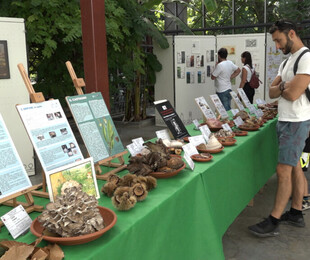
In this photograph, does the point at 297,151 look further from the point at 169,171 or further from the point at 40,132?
the point at 40,132

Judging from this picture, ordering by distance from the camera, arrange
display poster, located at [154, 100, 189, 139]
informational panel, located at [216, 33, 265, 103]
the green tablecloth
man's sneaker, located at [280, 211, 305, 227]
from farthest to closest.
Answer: informational panel, located at [216, 33, 265, 103] → man's sneaker, located at [280, 211, 305, 227] → display poster, located at [154, 100, 189, 139] → the green tablecloth

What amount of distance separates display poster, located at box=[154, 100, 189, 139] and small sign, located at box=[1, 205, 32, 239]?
5.00ft

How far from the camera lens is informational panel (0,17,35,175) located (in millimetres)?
4176

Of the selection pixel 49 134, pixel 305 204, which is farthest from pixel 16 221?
pixel 305 204

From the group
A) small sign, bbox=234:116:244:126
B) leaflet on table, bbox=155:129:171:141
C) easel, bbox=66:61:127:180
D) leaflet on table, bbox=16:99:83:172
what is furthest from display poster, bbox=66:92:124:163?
small sign, bbox=234:116:244:126

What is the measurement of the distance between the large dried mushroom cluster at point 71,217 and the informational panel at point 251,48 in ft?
23.3

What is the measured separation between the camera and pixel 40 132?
1.68 metres

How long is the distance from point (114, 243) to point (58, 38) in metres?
5.65

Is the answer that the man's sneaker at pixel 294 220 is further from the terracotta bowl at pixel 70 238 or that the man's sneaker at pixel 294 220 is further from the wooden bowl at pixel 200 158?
the terracotta bowl at pixel 70 238

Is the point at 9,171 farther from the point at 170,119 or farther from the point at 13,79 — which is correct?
the point at 13,79

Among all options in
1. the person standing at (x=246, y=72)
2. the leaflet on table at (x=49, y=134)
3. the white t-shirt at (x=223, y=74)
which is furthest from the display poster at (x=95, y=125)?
the person standing at (x=246, y=72)

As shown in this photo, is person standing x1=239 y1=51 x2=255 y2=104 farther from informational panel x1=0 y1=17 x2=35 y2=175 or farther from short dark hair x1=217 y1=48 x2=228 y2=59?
informational panel x1=0 y1=17 x2=35 y2=175

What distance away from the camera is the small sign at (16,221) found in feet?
4.29

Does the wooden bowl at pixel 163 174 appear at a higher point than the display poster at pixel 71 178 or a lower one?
lower
